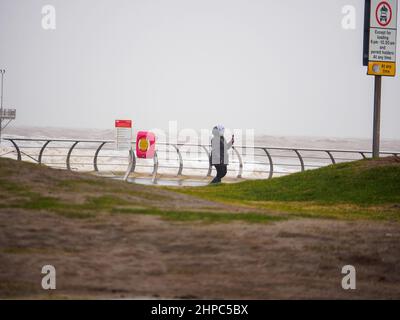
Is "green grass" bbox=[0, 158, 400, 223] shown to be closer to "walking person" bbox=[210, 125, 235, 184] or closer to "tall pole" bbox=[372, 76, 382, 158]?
"tall pole" bbox=[372, 76, 382, 158]

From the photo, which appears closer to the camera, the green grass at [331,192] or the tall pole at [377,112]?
the green grass at [331,192]

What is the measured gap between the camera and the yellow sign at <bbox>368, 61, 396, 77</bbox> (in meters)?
23.6

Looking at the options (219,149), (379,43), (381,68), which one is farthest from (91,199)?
(379,43)

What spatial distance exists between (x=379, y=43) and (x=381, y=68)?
667mm

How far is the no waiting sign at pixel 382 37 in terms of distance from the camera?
77.0 feet

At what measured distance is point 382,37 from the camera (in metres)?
23.7

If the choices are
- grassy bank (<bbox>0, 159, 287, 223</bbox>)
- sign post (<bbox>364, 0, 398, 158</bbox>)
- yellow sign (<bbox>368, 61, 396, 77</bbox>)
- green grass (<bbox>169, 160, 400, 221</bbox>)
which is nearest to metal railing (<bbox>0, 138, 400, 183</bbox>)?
sign post (<bbox>364, 0, 398, 158</bbox>)

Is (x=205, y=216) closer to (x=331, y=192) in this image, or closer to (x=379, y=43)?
(x=331, y=192)

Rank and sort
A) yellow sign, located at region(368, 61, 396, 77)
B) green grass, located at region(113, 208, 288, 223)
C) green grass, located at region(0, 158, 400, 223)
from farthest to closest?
yellow sign, located at region(368, 61, 396, 77) → green grass, located at region(0, 158, 400, 223) → green grass, located at region(113, 208, 288, 223)

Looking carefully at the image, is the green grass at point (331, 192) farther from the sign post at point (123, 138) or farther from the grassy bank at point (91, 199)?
the sign post at point (123, 138)

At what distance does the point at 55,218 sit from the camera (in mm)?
11672

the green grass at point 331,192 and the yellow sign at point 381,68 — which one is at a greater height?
the yellow sign at point 381,68

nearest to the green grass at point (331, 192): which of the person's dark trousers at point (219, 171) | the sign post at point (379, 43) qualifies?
the sign post at point (379, 43)
